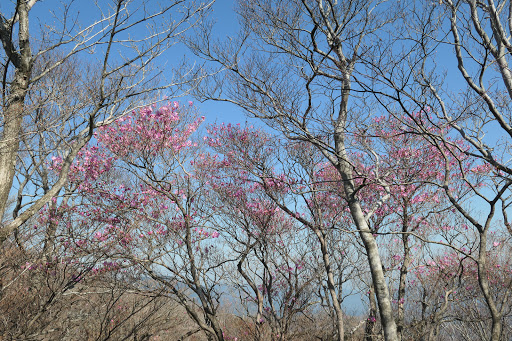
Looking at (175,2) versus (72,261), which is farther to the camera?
(72,261)

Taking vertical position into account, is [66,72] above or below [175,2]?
above

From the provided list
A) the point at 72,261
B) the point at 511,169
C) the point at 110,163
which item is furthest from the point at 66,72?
the point at 511,169

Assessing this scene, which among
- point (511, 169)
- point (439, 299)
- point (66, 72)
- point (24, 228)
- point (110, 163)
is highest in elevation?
point (66, 72)

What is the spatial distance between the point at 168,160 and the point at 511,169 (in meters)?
6.35

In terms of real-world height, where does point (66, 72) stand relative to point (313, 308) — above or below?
above

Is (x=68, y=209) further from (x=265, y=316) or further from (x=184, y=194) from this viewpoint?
(x=265, y=316)

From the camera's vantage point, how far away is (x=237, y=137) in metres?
9.46

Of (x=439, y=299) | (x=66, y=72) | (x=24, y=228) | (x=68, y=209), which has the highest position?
(x=66, y=72)

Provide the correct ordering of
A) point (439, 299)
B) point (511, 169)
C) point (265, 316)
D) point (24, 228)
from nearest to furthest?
point (511, 169), point (24, 228), point (265, 316), point (439, 299)

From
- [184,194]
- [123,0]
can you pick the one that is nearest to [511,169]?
[123,0]

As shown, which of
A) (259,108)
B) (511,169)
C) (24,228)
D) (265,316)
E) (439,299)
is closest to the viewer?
(511,169)

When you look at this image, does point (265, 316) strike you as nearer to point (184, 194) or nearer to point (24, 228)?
point (184, 194)

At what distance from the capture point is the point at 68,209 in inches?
344

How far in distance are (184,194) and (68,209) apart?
2763 mm
